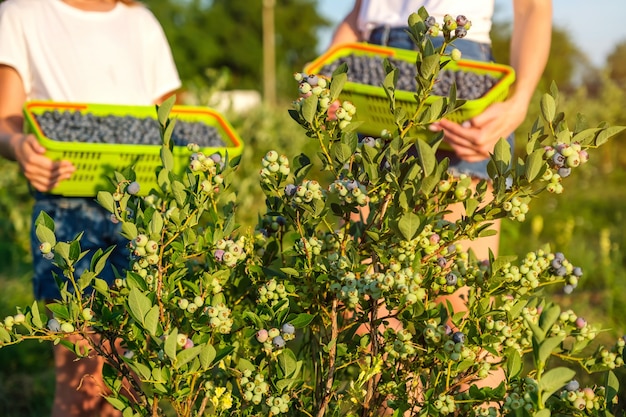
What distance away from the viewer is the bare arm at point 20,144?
189 centimetres

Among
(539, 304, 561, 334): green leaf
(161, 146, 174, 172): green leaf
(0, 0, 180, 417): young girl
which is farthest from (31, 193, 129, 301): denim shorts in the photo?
(539, 304, 561, 334): green leaf

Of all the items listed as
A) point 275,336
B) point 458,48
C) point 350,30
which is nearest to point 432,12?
point 458,48

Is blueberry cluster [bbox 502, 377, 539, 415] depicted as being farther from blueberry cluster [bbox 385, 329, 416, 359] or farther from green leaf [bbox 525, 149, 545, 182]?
green leaf [bbox 525, 149, 545, 182]

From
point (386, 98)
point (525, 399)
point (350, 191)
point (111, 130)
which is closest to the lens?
point (525, 399)

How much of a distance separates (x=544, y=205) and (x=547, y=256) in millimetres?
5698

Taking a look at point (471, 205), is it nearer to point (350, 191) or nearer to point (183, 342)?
point (350, 191)

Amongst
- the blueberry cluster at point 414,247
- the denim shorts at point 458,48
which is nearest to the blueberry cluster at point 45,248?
the blueberry cluster at point 414,247

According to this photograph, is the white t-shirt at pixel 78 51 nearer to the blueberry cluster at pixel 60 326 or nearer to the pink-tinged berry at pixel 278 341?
the blueberry cluster at pixel 60 326

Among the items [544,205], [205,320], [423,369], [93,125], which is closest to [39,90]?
[93,125]

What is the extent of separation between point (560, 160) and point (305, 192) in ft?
1.34

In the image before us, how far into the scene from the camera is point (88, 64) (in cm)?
226

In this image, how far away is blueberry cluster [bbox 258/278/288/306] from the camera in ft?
4.26

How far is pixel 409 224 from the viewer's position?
1.13 metres

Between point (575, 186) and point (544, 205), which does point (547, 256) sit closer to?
point (544, 205)
